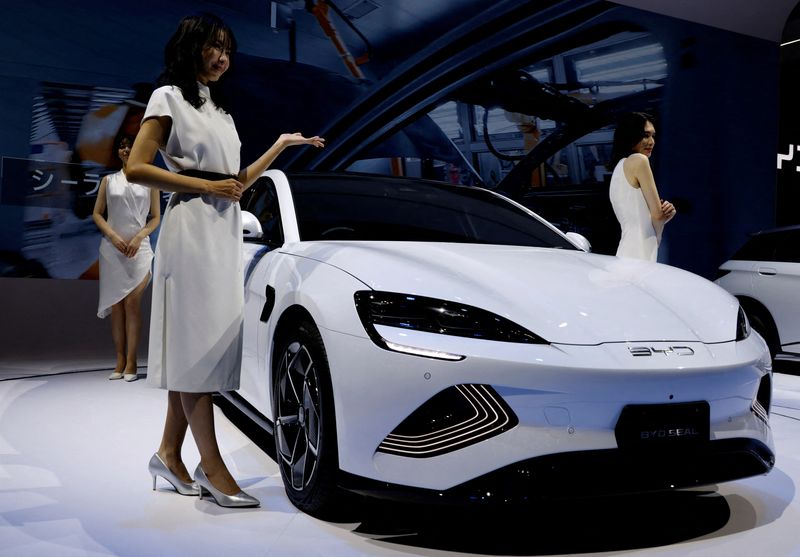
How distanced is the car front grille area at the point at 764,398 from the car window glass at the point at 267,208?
1.79 meters

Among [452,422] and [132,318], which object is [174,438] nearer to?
[452,422]

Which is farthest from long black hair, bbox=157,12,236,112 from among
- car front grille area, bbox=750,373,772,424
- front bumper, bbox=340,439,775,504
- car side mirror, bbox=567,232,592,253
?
car front grille area, bbox=750,373,772,424

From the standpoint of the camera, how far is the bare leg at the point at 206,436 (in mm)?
2596

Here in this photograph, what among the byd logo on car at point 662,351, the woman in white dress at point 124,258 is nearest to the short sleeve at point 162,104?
the byd logo on car at point 662,351

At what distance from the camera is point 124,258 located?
534cm

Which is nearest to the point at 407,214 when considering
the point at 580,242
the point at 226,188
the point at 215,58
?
the point at 580,242

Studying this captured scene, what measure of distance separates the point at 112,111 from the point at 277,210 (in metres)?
4.17

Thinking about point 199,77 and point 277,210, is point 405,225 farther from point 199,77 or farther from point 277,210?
point 199,77

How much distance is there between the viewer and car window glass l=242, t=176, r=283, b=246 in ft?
10.6

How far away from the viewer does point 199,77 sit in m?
2.56

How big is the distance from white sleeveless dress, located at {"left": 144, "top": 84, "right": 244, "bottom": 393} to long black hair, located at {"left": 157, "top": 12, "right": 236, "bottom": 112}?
4 centimetres

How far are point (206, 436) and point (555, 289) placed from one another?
1251 millimetres

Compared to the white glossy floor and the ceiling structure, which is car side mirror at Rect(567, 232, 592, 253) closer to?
the white glossy floor

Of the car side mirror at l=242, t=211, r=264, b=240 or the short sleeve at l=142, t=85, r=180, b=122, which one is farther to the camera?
the car side mirror at l=242, t=211, r=264, b=240
